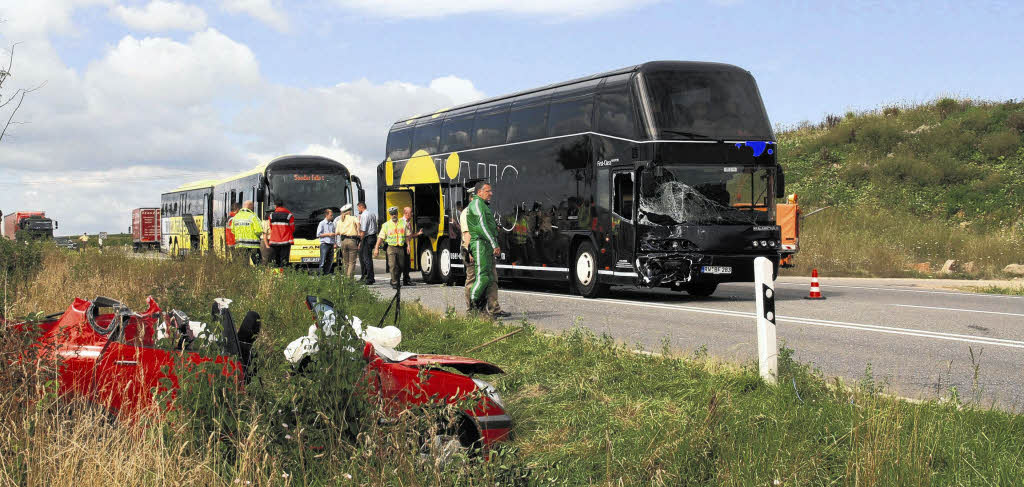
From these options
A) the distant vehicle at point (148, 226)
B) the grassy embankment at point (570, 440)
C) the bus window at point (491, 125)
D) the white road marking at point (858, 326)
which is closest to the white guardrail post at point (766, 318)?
the grassy embankment at point (570, 440)

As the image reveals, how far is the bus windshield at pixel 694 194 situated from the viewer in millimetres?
16062

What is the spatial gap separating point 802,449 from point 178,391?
10.7 ft

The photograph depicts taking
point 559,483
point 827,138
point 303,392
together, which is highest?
point 827,138

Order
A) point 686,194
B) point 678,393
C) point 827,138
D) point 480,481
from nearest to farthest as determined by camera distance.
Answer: point 480,481, point 678,393, point 686,194, point 827,138

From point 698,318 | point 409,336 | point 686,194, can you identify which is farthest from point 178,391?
point 686,194

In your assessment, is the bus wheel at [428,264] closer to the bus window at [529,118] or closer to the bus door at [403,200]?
the bus door at [403,200]

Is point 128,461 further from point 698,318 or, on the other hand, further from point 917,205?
point 917,205

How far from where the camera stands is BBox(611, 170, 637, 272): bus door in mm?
16250

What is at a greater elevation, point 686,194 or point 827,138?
point 827,138

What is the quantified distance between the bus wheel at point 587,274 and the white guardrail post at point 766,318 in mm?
10247

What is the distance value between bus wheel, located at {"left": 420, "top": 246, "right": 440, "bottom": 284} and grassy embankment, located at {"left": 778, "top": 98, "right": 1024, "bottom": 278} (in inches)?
417

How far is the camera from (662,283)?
1655 cm

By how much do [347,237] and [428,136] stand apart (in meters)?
3.55

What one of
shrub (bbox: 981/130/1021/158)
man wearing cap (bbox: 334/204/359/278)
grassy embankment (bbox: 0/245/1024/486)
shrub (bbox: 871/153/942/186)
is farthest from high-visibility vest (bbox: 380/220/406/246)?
shrub (bbox: 981/130/1021/158)
